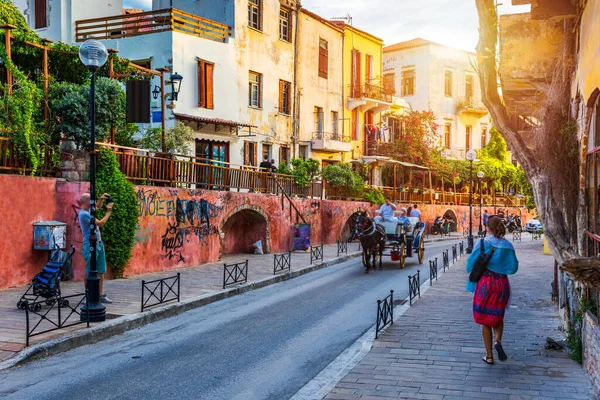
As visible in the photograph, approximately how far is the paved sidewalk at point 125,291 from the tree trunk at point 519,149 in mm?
6929

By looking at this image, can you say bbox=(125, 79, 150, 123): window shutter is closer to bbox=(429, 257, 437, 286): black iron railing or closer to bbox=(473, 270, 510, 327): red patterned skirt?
bbox=(429, 257, 437, 286): black iron railing

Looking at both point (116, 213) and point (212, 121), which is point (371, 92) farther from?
point (116, 213)

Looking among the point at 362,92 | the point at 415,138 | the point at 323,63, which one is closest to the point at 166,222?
the point at 323,63

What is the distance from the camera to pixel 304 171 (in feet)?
93.8

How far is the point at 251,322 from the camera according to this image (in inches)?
434

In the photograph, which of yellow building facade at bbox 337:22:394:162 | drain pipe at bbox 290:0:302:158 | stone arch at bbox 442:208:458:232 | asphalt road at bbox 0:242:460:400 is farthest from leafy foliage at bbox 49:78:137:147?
stone arch at bbox 442:208:458:232

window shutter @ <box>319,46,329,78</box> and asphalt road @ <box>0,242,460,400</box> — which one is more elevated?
window shutter @ <box>319,46,329,78</box>

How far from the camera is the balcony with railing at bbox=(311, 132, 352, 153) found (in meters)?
35.2

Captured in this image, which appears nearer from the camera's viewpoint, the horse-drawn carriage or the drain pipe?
the horse-drawn carriage

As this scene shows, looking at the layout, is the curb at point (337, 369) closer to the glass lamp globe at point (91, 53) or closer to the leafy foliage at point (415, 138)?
the glass lamp globe at point (91, 53)

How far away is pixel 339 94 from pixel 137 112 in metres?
22.1

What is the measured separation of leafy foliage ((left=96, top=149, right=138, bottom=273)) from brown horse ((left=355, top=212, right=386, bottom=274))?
6.63 meters

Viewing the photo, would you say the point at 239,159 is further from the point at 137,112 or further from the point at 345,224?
the point at 137,112

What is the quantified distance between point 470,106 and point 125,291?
43.2 meters
